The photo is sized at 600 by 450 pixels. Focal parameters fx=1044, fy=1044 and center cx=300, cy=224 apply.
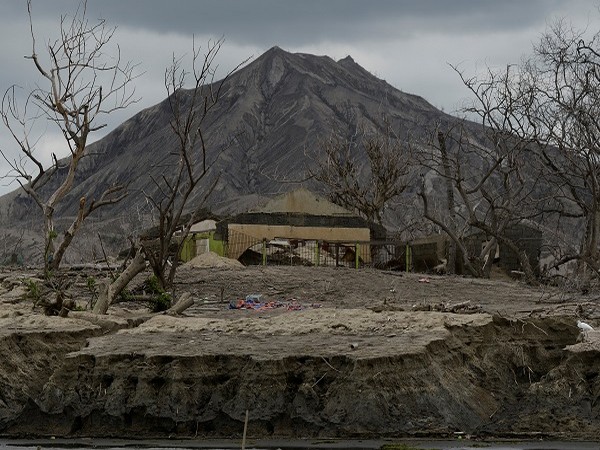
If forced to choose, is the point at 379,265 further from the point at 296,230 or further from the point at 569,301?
the point at 569,301

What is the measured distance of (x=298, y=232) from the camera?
27.3 meters

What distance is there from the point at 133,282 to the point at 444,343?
8.04m

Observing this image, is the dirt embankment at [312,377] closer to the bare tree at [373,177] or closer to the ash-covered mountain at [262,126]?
the bare tree at [373,177]

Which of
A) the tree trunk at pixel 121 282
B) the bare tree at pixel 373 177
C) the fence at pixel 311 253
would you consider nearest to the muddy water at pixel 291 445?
the tree trunk at pixel 121 282

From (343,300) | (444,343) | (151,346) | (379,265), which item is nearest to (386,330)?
(444,343)

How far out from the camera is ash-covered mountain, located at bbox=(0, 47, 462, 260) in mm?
80312

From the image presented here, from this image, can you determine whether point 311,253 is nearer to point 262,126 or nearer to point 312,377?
point 312,377

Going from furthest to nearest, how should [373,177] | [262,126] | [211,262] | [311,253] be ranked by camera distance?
[262,126] < [373,177] < [311,253] < [211,262]

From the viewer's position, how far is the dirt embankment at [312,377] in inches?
368

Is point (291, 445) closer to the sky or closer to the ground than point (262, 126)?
closer to the ground

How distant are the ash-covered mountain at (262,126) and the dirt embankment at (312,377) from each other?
184ft

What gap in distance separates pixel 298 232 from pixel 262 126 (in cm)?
7018

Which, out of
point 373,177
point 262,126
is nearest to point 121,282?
point 373,177

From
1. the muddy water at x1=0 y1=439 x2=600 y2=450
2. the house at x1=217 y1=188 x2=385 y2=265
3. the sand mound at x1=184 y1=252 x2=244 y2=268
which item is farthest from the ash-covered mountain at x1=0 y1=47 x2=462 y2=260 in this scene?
the muddy water at x1=0 y1=439 x2=600 y2=450
